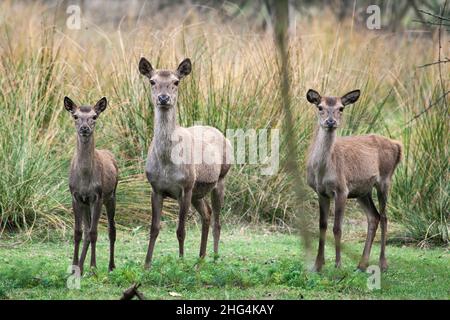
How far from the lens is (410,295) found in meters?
7.55

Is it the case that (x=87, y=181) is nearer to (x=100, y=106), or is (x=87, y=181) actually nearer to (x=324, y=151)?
(x=100, y=106)

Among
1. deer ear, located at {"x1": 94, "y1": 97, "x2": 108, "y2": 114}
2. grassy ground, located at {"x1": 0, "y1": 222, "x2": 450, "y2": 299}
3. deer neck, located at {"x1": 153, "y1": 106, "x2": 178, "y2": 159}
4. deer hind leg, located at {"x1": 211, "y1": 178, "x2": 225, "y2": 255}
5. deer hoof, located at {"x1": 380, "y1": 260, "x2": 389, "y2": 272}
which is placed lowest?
deer hoof, located at {"x1": 380, "y1": 260, "x2": 389, "y2": 272}

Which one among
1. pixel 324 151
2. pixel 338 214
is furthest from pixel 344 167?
pixel 338 214

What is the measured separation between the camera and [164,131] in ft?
28.6

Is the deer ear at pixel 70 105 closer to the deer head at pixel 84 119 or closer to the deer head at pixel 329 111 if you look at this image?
the deer head at pixel 84 119

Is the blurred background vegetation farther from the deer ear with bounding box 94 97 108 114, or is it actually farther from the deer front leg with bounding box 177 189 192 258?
the deer front leg with bounding box 177 189 192 258

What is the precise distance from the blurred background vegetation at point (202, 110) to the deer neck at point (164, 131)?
211 cm

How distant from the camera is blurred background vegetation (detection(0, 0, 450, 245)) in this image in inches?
413

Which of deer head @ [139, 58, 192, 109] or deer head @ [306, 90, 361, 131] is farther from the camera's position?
deer head @ [306, 90, 361, 131]

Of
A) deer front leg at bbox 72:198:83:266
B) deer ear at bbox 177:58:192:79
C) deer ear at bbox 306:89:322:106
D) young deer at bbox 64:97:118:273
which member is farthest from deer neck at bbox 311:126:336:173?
deer front leg at bbox 72:198:83:266

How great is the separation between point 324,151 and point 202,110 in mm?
3054

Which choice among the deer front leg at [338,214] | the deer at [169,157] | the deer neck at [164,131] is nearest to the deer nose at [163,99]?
the deer at [169,157]

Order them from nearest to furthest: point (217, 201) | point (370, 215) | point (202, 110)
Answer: point (370, 215) → point (217, 201) → point (202, 110)

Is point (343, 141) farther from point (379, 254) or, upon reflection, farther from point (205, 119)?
point (205, 119)
